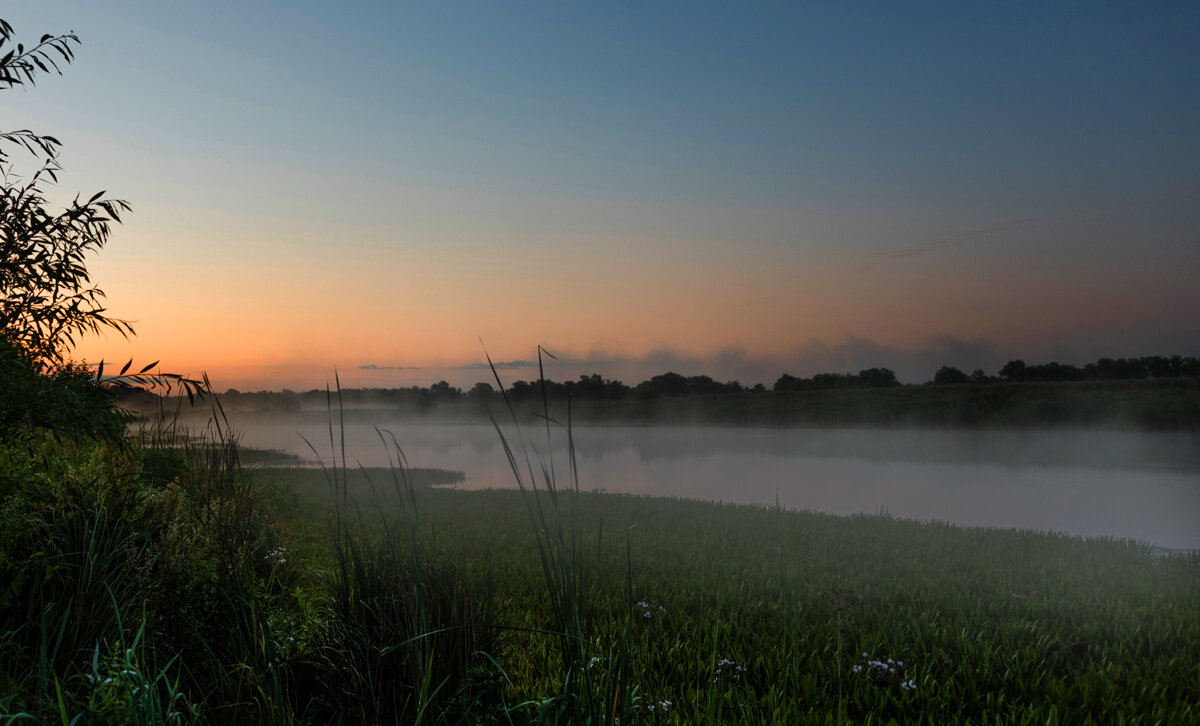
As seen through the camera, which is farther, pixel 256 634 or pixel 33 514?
pixel 33 514

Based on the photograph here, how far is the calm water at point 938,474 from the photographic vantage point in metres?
16.1

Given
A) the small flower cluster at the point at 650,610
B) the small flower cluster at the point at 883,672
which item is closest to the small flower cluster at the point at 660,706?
the small flower cluster at the point at 883,672

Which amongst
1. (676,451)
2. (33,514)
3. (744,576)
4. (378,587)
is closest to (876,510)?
(744,576)

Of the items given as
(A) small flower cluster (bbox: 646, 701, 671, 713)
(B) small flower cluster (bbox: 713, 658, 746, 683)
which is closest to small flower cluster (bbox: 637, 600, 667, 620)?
(B) small flower cluster (bbox: 713, 658, 746, 683)

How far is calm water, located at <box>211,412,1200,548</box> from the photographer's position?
16.1 m

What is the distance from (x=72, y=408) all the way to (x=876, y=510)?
15701 mm

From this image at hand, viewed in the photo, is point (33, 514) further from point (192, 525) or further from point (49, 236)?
point (49, 236)

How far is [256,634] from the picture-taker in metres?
3.46

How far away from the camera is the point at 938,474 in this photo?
2884 centimetres

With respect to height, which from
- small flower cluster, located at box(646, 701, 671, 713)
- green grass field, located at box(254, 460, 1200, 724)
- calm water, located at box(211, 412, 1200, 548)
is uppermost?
small flower cluster, located at box(646, 701, 671, 713)

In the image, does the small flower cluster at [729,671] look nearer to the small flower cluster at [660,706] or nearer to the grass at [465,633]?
the grass at [465,633]

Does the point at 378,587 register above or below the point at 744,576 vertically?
above

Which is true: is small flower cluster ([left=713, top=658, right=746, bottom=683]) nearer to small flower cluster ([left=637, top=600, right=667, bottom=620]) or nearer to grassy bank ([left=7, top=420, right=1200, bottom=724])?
grassy bank ([left=7, top=420, right=1200, bottom=724])

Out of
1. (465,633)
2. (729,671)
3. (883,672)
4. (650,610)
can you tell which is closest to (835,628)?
(883,672)
